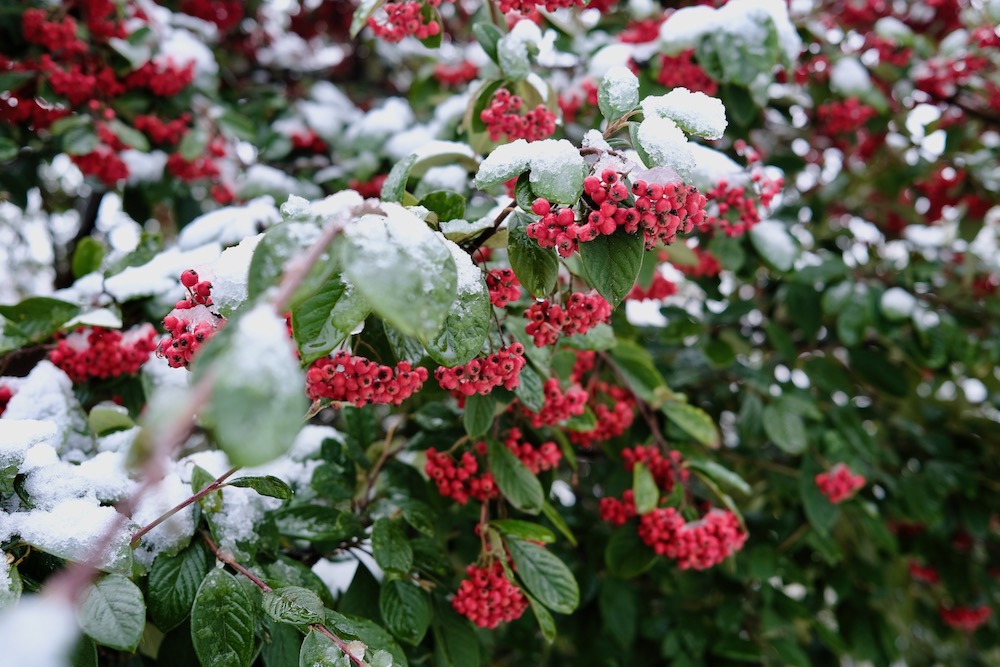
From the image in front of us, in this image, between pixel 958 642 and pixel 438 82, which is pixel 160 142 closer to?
pixel 438 82

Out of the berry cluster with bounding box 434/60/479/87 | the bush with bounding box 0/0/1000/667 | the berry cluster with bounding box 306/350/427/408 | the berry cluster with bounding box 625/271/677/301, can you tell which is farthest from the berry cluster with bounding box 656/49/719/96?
the berry cluster with bounding box 306/350/427/408

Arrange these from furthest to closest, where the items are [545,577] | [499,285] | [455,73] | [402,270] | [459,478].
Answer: [455,73] → [459,478] → [545,577] → [499,285] → [402,270]

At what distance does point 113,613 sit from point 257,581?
230mm

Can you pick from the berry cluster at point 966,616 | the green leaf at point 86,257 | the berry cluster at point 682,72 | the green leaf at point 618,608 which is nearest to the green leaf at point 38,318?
the green leaf at point 86,257

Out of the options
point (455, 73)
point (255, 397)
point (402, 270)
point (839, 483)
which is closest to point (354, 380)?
point (402, 270)

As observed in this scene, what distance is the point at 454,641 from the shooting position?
4.75 ft

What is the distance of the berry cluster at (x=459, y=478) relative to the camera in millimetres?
1501

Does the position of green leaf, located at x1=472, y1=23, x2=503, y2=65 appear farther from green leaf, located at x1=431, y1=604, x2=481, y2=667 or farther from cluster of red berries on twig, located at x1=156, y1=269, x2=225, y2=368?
green leaf, located at x1=431, y1=604, x2=481, y2=667

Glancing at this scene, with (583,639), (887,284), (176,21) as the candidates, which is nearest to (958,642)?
(887,284)

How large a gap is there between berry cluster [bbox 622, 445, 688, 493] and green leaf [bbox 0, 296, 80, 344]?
142cm

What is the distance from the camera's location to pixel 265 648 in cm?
123

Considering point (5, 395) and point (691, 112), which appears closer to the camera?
point (691, 112)

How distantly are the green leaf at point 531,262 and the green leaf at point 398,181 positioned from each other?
0.24 m

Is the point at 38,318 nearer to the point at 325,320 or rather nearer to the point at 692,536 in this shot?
the point at 325,320
